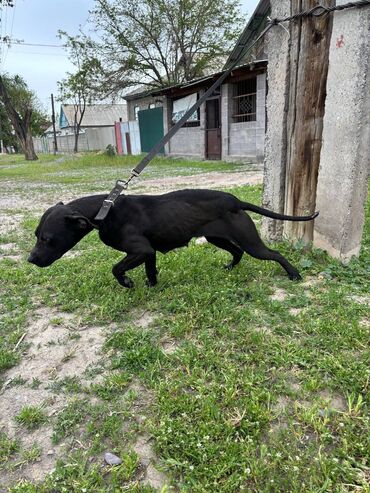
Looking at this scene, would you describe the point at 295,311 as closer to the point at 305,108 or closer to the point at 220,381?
the point at 220,381

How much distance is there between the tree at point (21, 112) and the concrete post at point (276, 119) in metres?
19.4

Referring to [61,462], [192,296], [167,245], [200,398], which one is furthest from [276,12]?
[61,462]

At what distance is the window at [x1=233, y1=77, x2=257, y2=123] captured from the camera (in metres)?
14.9

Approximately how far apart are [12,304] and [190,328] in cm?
163

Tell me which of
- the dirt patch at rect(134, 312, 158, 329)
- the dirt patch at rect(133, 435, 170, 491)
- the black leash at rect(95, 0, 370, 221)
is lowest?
the dirt patch at rect(133, 435, 170, 491)

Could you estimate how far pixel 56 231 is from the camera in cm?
292

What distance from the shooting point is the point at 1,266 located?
434cm

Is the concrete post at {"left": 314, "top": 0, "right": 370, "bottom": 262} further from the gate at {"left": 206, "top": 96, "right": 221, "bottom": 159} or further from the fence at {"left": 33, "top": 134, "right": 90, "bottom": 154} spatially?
the fence at {"left": 33, "top": 134, "right": 90, "bottom": 154}

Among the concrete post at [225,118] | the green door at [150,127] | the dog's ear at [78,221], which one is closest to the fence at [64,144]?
the green door at [150,127]

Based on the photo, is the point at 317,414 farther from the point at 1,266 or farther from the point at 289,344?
the point at 1,266

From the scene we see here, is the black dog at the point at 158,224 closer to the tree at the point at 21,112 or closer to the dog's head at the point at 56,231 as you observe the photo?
the dog's head at the point at 56,231

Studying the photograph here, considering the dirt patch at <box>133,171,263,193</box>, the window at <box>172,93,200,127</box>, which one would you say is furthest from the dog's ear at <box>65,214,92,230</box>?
A: the window at <box>172,93,200,127</box>

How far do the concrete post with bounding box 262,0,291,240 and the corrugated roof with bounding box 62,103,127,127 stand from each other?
157 ft

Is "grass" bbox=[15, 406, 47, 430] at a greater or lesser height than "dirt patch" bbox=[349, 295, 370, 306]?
lesser
